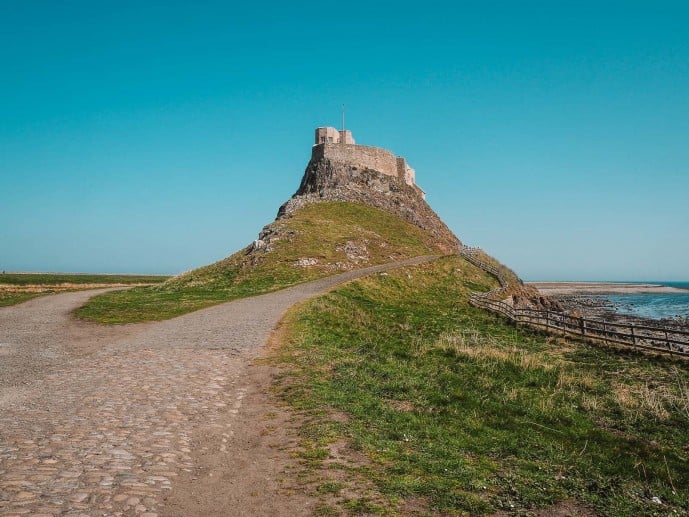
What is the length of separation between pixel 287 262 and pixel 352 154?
1440 inches

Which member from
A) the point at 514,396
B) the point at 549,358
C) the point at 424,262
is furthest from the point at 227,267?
the point at 514,396

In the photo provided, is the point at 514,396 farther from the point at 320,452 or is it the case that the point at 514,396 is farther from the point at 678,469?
the point at 320,452

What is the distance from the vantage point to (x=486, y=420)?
1149cm

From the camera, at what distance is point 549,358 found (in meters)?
21.9

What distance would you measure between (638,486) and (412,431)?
13.8 feet

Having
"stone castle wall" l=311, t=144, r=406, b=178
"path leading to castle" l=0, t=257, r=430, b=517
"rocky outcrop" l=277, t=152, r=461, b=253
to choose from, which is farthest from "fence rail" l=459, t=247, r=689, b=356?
"stone castle wall" l=311, t=144, r=406, b=178

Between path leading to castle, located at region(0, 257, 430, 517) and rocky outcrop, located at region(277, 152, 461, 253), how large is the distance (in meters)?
52.7

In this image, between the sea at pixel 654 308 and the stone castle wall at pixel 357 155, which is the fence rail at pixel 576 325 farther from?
the sea at pixel 654 308

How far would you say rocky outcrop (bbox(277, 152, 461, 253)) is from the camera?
2854 inches

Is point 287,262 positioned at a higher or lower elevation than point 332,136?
lower

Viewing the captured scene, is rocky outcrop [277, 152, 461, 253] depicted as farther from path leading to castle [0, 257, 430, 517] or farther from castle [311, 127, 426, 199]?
path leading to castle [0, 257, 430, 517]

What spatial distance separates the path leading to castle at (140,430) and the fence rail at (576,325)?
18871mm

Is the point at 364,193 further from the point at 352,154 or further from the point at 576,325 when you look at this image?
the point at 576,325

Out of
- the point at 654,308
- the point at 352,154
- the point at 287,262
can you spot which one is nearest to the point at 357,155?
the point at 352,154
